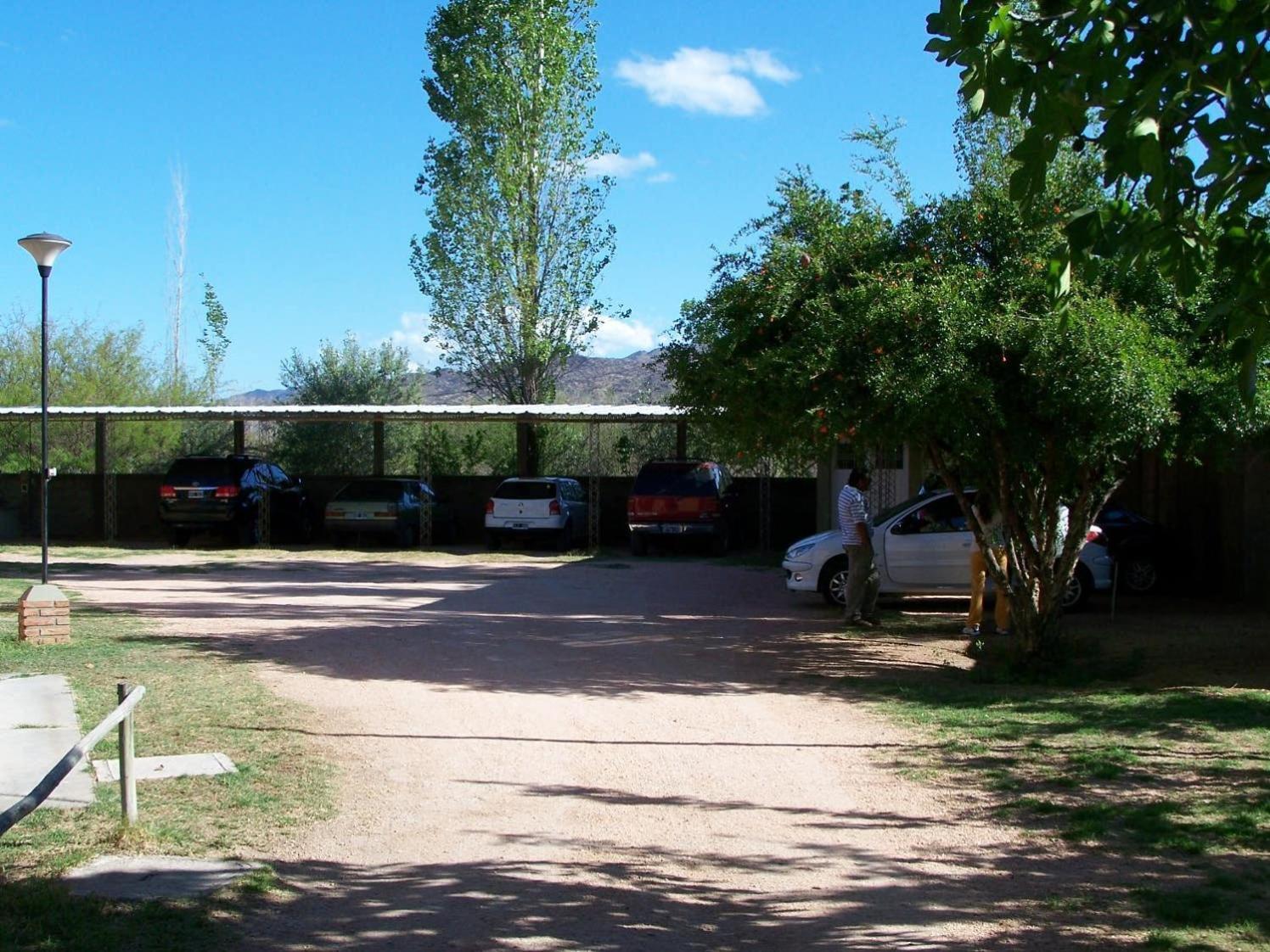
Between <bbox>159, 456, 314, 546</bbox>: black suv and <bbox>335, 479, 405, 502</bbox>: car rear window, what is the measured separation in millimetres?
1861

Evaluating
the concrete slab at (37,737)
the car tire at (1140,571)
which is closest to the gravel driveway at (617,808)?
the concrete slab at (37,737)

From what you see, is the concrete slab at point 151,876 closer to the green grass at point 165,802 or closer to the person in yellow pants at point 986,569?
the green grass at point 165,802

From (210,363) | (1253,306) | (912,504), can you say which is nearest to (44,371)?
(912,504)

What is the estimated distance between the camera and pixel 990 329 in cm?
1006

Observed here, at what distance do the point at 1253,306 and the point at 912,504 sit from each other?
11.1 m

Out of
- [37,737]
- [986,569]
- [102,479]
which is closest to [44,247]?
[37,737]

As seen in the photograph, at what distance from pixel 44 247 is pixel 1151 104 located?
13306 millimetres

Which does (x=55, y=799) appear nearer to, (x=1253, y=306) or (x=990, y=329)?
(x=1253, y=306)

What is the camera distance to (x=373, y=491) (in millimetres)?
27984

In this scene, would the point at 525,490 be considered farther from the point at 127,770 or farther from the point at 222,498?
the point at 127,770

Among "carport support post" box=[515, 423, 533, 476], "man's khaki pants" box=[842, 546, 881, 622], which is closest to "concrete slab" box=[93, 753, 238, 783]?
"man's khaki pants" box=[842, 546, 881, 622]

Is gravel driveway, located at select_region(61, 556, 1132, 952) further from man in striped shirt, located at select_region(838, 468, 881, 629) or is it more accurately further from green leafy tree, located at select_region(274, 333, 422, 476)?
green leafy tree, located at select_region(274, 333, 422, 476)

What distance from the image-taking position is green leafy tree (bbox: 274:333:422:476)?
39.0 m

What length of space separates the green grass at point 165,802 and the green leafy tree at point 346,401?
87.5ft
